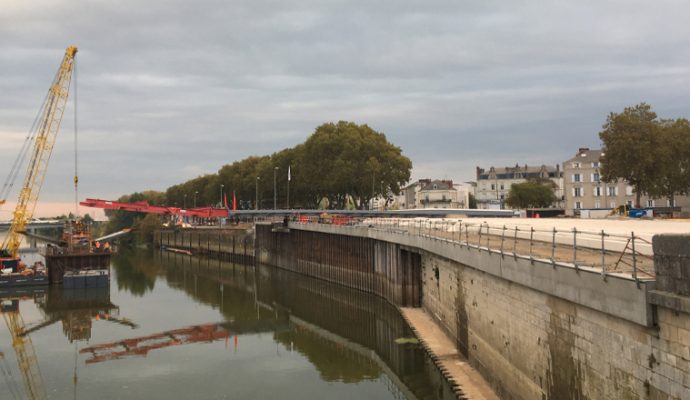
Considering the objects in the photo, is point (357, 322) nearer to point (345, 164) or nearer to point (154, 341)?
point (154, 341)

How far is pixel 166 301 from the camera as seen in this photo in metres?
63.5

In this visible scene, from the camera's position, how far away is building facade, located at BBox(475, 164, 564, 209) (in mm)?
174750

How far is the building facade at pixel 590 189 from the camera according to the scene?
106 meters

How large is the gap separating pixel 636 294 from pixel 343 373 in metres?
22.2

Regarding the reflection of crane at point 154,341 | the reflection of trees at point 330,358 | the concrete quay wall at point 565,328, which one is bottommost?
the reflection of trees at point 330,358

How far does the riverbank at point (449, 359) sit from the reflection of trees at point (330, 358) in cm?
367

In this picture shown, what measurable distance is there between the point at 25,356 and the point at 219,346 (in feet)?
41.7

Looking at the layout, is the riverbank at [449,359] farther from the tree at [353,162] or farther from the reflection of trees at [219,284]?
the tree at [353,162]

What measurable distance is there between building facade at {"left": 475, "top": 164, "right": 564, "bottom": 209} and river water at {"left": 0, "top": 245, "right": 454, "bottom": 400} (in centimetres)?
11676

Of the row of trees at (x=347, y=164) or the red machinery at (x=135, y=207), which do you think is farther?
the row of trees at (x=347, y=164)

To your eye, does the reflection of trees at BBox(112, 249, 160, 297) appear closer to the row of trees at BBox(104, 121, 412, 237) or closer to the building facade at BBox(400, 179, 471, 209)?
the row of trees at BBox(104, 121, 412, 237)

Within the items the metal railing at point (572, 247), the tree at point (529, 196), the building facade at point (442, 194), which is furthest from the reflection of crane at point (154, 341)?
the building facade at point (442, 194)

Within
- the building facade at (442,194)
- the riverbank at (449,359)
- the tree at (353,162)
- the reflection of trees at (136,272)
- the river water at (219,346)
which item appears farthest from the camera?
the building facade at (442,194)

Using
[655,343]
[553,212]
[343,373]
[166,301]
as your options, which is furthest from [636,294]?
[553,212]
